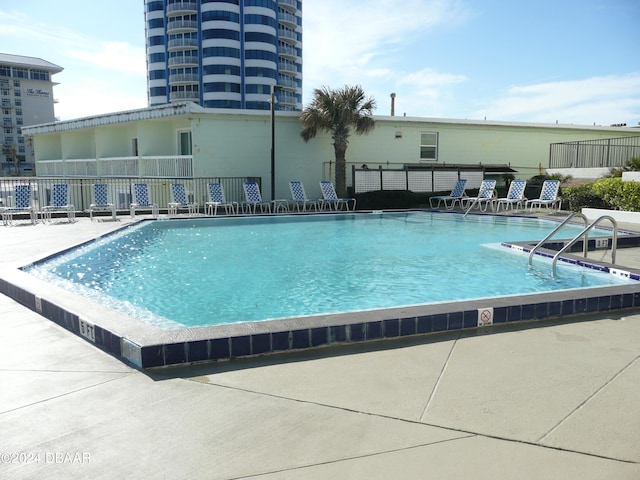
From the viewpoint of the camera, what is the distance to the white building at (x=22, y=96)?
106m

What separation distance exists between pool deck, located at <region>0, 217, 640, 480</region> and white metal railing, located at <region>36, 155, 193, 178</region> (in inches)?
568

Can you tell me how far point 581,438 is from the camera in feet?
7.63

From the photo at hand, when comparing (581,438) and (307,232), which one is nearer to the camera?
(581,438)

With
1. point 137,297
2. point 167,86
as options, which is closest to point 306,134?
point 137,297

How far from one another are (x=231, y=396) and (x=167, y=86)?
228 ft

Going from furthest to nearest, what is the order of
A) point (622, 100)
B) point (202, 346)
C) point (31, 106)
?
1. point (31, 106)
2. point (622, 100)
3. point (202, 346)

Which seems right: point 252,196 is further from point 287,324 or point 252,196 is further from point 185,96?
point 185,96

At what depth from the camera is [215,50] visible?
62.2 m

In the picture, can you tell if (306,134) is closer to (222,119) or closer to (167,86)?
(222,119)

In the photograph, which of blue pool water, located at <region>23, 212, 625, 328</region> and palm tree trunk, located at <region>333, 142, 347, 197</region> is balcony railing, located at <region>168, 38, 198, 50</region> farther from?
blue pool water, located at <region>23, 212, 625, 328</region>

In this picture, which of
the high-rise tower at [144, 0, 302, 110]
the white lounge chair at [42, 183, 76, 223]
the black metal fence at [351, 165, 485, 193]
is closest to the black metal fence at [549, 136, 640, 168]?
the black metal fence at [351, 165, 485, 193]

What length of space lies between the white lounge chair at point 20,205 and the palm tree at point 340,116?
8.65 meters

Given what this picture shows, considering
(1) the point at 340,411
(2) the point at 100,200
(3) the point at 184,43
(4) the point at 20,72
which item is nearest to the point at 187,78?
(3) the point at 184,43

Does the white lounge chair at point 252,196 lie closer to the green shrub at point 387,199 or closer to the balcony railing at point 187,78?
the green shrub at point 387,199
